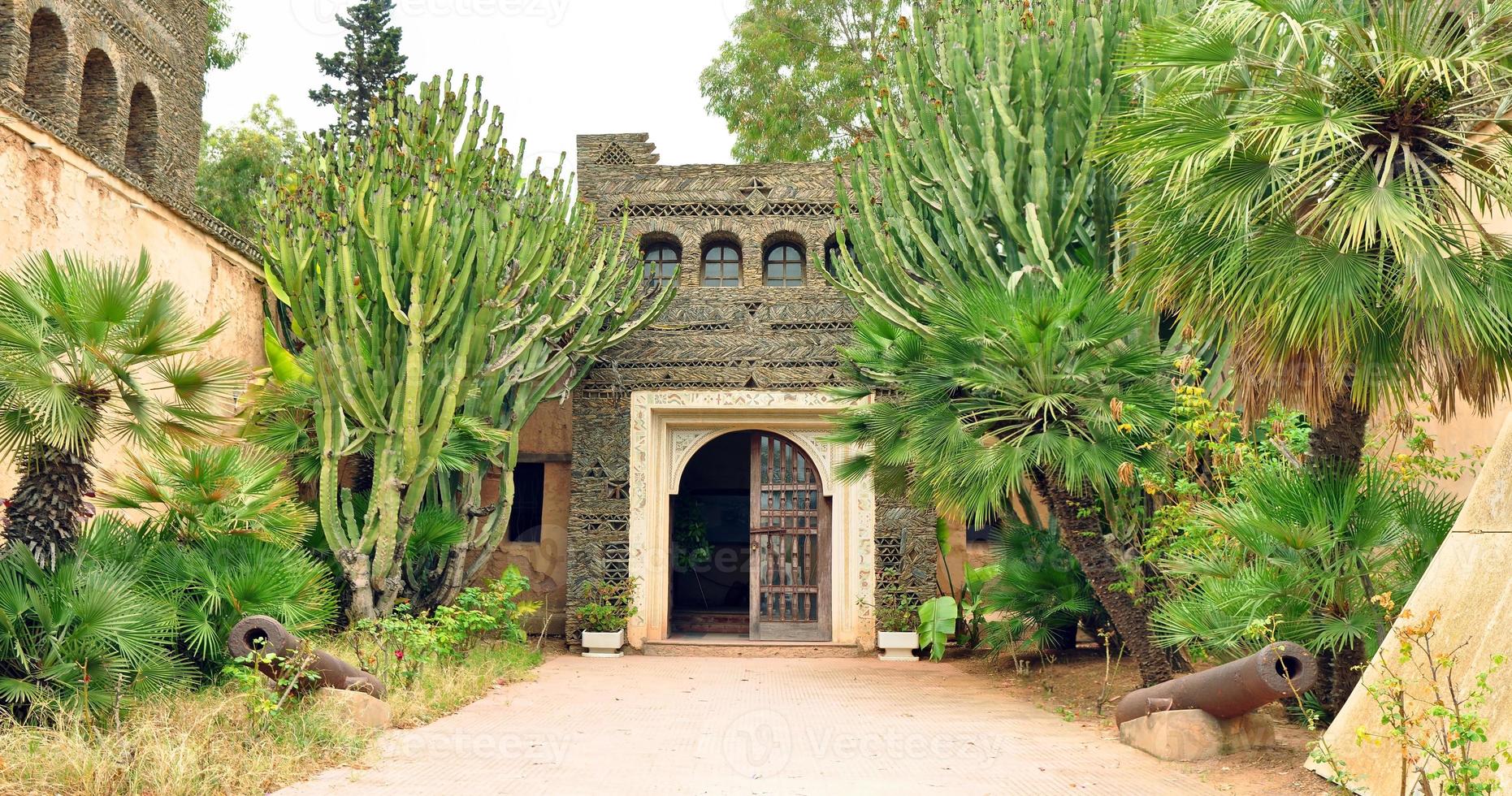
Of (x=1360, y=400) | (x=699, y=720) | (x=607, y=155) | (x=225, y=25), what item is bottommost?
(x=699, y=720)

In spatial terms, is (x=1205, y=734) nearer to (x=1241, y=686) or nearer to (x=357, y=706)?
(x=1241, y=686)

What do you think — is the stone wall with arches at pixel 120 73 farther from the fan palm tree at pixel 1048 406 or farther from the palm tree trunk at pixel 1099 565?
the palm tree trunk at pixel 1099 565

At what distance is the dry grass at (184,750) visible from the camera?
194 inches

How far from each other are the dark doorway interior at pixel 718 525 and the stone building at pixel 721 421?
3.61m

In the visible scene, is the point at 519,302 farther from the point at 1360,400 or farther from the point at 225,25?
the point at 225,25

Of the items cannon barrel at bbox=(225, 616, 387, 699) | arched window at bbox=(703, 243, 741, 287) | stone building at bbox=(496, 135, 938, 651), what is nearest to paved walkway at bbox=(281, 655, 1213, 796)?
cannon barrel at bbox=(225, 616, 387, 699)

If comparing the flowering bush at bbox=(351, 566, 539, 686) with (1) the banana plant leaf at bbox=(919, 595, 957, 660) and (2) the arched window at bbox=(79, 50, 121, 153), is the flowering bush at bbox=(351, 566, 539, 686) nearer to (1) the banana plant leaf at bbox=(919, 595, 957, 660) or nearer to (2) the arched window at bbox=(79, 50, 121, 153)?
(1) the banana plant leaf at bbox=(919, 595, 957, 660)

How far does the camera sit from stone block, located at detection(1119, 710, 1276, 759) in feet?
21.3

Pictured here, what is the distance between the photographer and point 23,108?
8258 mm

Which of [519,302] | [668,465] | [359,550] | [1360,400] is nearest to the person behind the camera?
[1360,400]

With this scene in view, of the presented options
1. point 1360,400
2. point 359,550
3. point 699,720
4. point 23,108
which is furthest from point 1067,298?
point 23,108

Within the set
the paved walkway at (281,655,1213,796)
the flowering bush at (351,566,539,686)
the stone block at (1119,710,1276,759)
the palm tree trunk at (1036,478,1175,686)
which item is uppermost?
the palm tree trunk at (1036,478,1175,686)

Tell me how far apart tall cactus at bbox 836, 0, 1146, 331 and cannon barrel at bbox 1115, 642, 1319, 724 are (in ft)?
10.7

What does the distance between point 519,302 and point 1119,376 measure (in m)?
5.53
